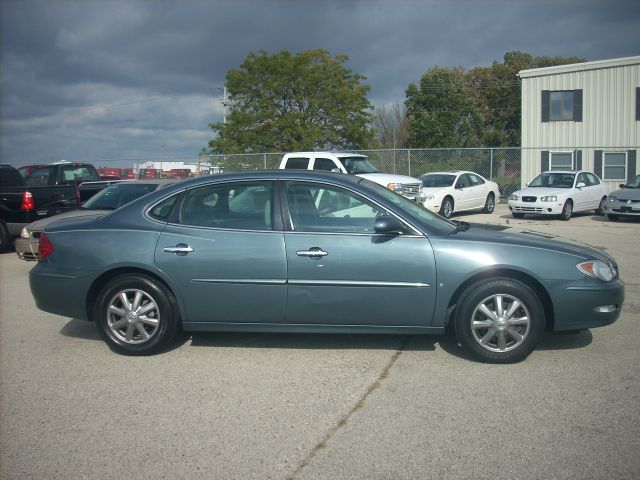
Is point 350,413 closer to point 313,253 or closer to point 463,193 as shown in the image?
point 313,253

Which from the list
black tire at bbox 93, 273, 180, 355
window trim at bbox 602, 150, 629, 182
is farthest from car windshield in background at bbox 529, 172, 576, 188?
black tire at bbox 93, 273, 180, 355

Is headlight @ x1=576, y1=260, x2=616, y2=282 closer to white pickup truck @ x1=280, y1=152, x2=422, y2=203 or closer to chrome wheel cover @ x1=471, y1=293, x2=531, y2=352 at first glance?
chrome wheel cover @ x1=471, y1=293, x2=531, y2=352

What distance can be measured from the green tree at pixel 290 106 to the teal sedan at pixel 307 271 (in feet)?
93.7

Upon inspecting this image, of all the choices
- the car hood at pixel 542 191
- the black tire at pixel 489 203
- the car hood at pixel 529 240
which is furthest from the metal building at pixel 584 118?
the car hood at pixel 529 240

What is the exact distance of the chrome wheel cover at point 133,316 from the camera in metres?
5.35

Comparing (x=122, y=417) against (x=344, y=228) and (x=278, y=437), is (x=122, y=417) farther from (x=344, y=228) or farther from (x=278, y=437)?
(x=344, y=228)

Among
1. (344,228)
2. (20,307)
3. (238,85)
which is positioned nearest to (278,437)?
(344,228)

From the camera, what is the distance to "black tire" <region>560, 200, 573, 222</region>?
698 inches

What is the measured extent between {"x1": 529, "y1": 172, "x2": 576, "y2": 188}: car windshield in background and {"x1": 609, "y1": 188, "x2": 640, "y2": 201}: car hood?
4.56ft

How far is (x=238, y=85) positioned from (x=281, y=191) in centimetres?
3124

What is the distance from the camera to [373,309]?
5.07m

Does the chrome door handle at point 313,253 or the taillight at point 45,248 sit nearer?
the chrome door handle at point 313,253

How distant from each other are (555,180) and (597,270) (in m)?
14.7

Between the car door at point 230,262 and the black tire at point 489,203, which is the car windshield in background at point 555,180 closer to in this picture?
the black tire at point 489,203
